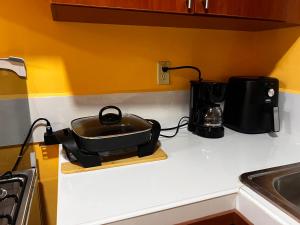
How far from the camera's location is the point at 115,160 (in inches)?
33.2

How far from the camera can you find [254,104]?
1.09 metres

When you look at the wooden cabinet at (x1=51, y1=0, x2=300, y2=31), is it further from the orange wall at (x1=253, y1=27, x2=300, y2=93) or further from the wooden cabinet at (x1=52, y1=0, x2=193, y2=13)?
the orange wall at (x1=253, y1=27, x2=300, y2=93)

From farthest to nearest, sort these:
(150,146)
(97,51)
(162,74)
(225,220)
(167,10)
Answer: (162,74), (97,51), (150,146), (167,10), (225,220)

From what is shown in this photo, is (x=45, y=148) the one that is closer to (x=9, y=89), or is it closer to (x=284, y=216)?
(x=9, y=89)

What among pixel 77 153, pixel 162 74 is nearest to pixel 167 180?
pixel 77 153

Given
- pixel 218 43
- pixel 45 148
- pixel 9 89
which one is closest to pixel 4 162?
pixel 45 148

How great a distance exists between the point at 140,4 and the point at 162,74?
0.45 m

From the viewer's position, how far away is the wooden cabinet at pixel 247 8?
32.0 inches

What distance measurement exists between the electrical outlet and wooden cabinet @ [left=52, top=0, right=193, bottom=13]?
1.22 ft

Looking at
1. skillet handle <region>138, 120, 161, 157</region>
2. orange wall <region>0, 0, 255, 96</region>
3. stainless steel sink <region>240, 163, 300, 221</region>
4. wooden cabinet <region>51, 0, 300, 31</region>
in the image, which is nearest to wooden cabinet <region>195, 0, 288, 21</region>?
wooden cabinet <region>51, 0, 300, 31</region>

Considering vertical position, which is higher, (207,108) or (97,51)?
(97,51)

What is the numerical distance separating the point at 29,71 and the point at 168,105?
63 cm

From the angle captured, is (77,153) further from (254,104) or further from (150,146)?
(254,104)

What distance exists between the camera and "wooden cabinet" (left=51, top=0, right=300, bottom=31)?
28.5 inches
